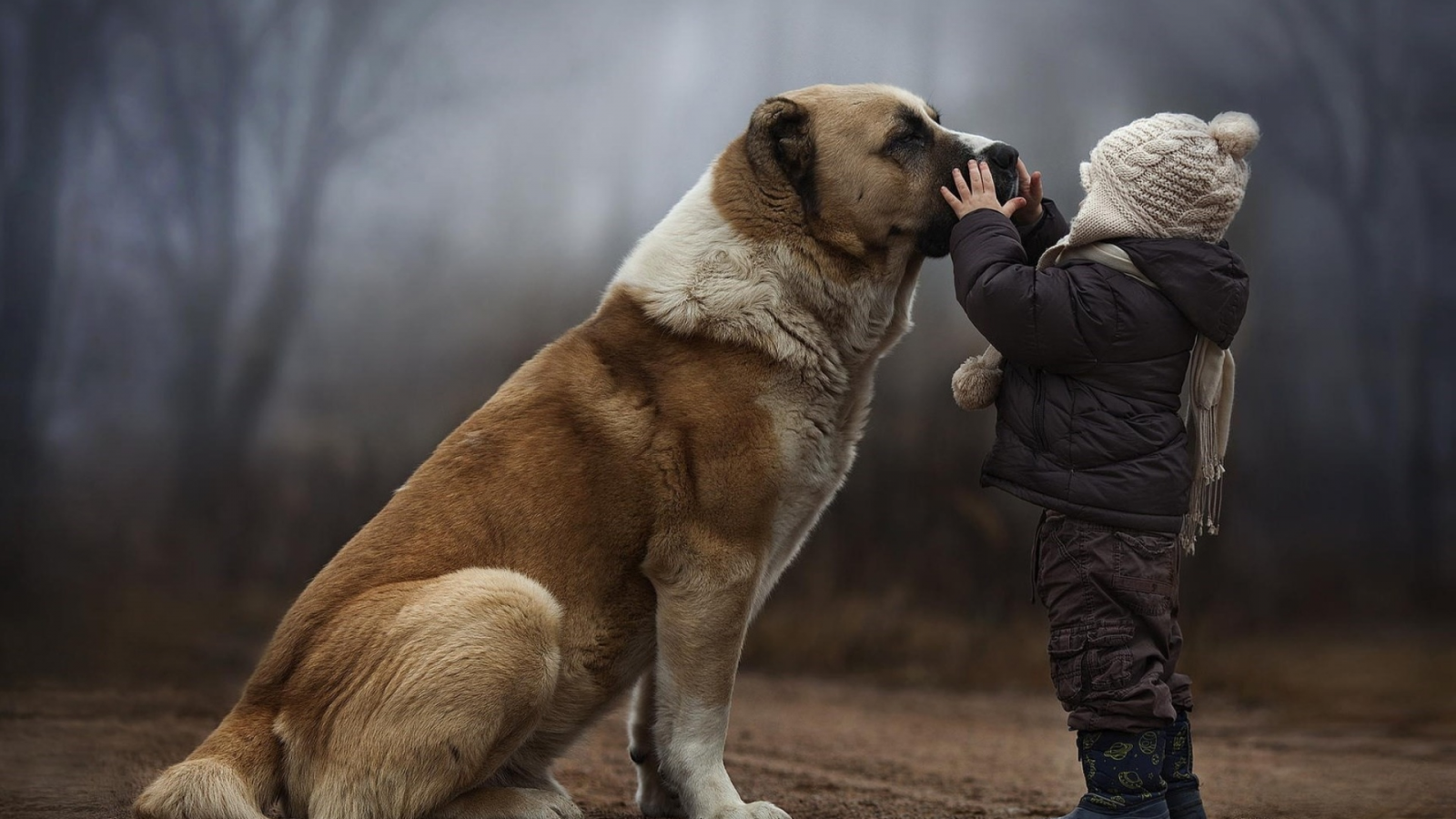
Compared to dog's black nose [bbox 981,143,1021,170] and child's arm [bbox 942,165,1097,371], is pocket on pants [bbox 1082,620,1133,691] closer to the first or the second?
child's arm [bbox 942,165,1097,371]

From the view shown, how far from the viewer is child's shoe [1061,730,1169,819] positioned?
10.3 ft

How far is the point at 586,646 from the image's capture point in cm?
338

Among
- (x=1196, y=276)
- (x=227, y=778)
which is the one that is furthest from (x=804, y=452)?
(x=227, y=778)

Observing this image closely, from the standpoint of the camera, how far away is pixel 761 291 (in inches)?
140

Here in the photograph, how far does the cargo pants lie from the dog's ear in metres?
1.26

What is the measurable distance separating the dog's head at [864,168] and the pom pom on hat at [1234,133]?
0.62 m

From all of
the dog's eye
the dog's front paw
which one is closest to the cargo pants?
the dog's front paw

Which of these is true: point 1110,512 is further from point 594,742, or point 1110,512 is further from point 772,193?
point 594,742

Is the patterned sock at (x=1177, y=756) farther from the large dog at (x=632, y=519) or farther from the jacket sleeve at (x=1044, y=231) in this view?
the jacket sleeve at (x=1044, y=231)

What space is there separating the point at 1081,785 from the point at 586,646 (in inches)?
128

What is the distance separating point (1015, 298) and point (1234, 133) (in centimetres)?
70

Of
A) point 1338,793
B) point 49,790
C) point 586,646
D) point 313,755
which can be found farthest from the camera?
point 1338,793

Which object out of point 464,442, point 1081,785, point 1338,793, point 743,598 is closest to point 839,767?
point 1081,785

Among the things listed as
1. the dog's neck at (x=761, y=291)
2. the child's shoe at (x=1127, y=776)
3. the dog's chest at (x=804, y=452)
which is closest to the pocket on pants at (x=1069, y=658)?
the child's shoe at (x=1127, y=776)
